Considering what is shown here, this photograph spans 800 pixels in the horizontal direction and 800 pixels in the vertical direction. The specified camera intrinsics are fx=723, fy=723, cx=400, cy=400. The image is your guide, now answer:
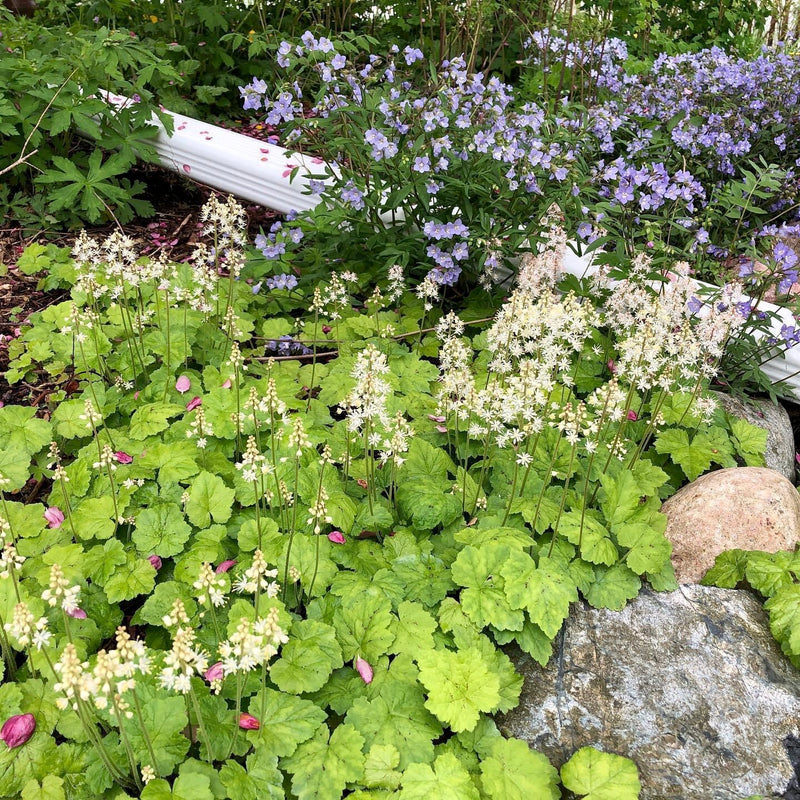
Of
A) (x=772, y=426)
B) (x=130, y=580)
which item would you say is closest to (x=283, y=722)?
(x=130, y=580)

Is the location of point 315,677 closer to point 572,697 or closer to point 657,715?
point 572,697

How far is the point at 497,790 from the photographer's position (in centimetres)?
186

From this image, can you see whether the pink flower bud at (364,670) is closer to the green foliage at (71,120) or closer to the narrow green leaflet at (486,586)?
the narrow green leaflet at (486,586)

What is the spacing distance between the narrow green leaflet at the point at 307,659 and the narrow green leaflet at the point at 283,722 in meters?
0.03

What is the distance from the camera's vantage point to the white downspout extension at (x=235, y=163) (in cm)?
469

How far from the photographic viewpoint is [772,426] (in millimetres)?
3426

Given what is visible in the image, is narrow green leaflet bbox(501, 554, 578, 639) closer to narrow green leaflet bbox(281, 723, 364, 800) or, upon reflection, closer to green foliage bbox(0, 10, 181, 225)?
narrow green leaflet bbox(281, 723, 364, 800)

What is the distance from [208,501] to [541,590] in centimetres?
118

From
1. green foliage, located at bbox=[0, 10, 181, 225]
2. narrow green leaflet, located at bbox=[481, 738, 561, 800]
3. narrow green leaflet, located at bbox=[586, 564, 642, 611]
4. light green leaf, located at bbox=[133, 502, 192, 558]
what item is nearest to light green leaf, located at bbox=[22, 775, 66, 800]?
light green leaf, located at bbox=[133, 502, 192, 558]

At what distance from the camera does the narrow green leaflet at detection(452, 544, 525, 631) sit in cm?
221

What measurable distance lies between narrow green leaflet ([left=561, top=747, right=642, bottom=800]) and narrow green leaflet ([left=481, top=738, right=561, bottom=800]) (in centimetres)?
5

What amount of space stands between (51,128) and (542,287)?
294cm

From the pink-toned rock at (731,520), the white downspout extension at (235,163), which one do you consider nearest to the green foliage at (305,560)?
the pink-toned rock at (731,520)

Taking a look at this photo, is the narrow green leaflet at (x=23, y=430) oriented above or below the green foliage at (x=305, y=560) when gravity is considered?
below
